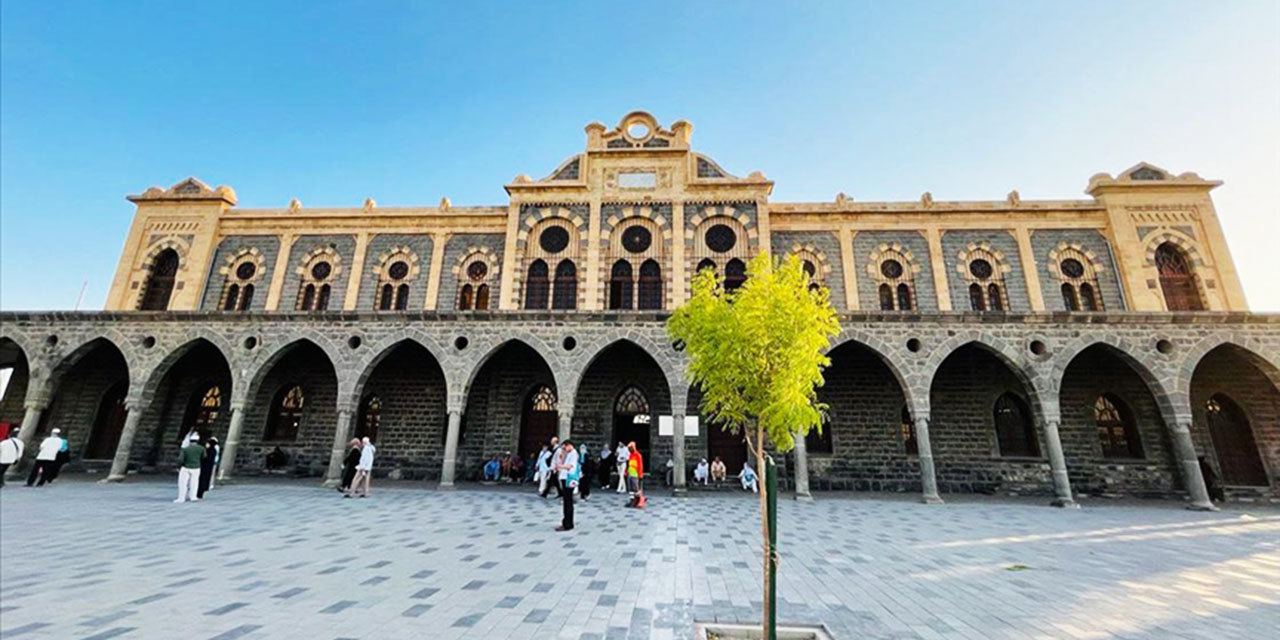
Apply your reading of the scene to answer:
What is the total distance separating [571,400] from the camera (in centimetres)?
1437

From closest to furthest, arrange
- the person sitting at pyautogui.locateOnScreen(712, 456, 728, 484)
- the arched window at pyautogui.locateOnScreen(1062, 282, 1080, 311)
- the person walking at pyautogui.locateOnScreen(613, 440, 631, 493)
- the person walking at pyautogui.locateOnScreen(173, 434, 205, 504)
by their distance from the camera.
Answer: the person walking at pyautogui.locateOnScreen(173, 434, 205, 504) < the person walking at pyautogui.locateOnScreen(613, 440, 631, 493) < the person sitting at pyautogui.locateOnScreen(712, 456, 728, 484) < the arched window at pyautogui.locateOnScreen(1062, 282, 1080, 311)

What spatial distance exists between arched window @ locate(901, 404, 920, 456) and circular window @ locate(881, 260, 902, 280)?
4.88m

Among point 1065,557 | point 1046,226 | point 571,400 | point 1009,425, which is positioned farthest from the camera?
point 1046,226

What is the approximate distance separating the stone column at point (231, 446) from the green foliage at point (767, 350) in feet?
53.0

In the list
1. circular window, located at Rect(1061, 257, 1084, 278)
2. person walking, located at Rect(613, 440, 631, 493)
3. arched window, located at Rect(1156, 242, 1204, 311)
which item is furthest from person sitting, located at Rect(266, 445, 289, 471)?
arched window, located at Rect(1156, 242, 1204, 311)

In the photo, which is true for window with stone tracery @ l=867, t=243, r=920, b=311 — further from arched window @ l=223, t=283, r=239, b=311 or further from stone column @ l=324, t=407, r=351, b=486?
arched window @ l=223, t=283, r=239, b=311

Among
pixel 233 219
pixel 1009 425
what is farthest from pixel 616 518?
pixel 233 219

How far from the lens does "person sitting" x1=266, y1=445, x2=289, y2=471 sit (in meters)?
17.1

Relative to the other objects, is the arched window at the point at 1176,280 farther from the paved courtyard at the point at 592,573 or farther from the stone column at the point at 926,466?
the stone column at the point at 926,466

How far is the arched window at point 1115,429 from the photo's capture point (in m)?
15.8

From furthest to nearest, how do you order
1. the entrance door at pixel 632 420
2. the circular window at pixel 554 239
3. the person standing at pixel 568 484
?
the circular window at pixel 554 239 < the entrance door at pixel 632 420 < the person standing at pixel 568 484

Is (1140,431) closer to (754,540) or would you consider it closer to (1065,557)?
(1065,557)

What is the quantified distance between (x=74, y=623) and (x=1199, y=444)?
83.2 feet

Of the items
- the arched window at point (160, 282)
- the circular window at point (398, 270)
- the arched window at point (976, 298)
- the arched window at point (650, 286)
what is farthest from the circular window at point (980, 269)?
the arched window at point (160, 282)
